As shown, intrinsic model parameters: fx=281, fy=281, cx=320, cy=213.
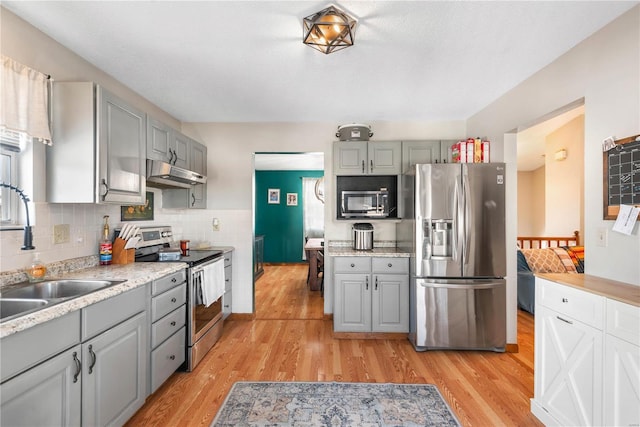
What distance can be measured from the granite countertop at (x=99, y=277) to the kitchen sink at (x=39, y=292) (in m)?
0.06

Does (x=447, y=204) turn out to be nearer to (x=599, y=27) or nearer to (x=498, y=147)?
(x=498, y=147)

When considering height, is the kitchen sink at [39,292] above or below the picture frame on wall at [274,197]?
below

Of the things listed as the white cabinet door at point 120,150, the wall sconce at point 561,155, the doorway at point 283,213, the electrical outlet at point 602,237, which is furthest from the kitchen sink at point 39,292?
the wall sconce at point 561,155

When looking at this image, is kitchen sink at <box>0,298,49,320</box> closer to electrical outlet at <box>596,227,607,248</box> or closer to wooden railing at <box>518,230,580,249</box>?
electrical outlet at <box>596,227,607,248</box>

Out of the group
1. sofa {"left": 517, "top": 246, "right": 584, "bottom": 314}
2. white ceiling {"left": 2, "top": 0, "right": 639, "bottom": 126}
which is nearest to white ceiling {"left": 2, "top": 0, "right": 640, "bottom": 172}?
white ceiling {"left": 2, "top": 0, "right": 639, "bottom": 126}

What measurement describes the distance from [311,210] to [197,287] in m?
4.64

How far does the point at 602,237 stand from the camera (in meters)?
1.66

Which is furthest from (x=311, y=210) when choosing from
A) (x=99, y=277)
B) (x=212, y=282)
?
(x=99, y=277)

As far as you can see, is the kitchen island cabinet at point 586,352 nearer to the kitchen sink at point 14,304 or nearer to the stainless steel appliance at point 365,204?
the stainless steel appliance at point 365,204

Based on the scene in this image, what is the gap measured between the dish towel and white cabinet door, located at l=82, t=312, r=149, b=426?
2.22 feet

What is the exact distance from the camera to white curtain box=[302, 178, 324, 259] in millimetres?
6891

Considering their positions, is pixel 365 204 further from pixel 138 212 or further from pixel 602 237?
pixel 138 212

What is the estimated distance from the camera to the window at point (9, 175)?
161 cm

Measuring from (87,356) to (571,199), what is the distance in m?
6.48
